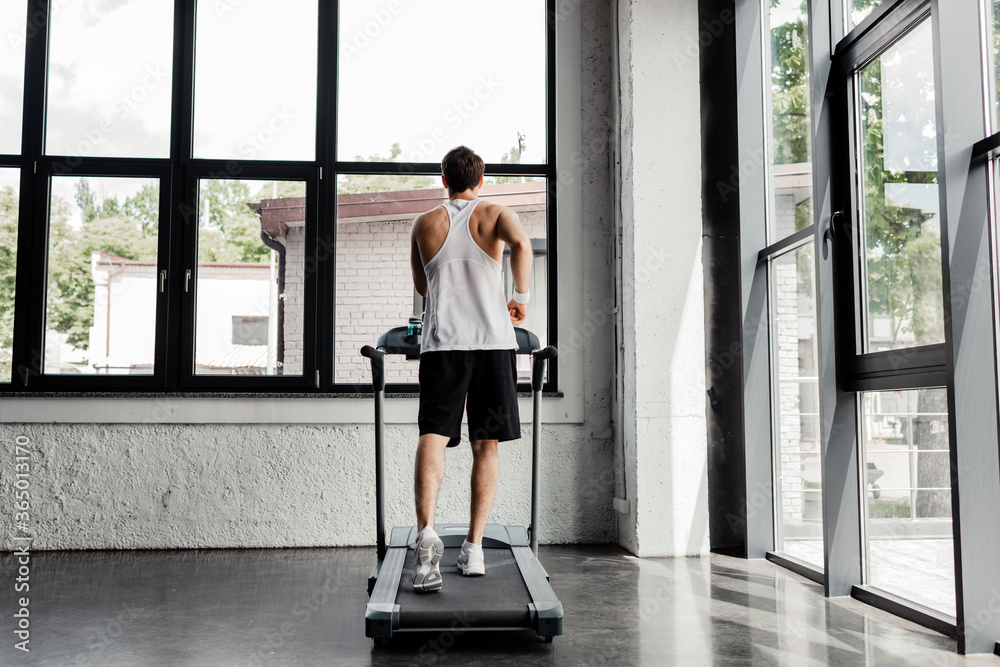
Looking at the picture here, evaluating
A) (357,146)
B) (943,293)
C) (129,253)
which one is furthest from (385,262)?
(943,293)

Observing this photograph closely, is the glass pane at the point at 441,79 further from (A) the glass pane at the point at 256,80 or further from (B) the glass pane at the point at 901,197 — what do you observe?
(B) the glass pane at the point at 901,197

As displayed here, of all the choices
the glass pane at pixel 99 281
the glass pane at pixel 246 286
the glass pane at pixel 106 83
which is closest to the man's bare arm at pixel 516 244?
the glass pane at pixel 246 286

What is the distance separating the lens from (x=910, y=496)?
9.47 ft

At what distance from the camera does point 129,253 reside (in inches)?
179

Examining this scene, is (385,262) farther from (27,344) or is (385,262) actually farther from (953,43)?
(953,43)

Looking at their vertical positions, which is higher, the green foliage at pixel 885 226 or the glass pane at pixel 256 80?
the glass pane at pixel 256 80

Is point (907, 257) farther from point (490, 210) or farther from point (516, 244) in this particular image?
point (490, 210)

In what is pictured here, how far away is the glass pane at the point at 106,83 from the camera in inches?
180

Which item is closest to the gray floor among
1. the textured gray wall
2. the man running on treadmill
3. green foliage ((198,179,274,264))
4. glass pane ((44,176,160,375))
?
the textured gray wall

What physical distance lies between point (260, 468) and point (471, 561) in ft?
6.54

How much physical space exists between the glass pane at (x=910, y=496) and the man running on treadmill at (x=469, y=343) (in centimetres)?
141

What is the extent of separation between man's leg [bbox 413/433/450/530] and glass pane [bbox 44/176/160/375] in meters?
2.41

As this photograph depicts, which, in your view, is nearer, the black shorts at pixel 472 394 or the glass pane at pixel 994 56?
the glass pane at pixel 994 56

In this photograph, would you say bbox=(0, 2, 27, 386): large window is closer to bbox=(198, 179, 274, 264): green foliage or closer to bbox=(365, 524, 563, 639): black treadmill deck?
bbox=(198, 179, 274, 264): green foliage
